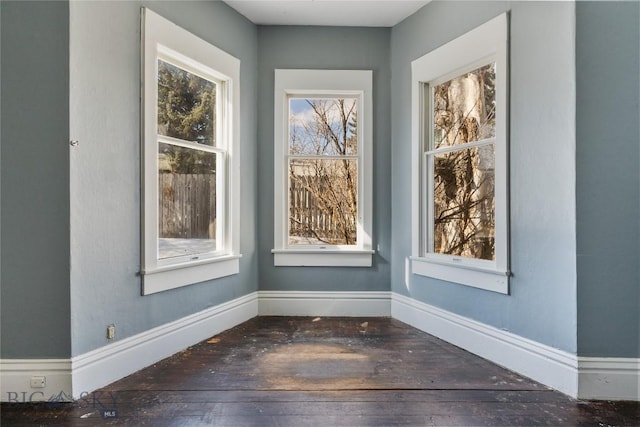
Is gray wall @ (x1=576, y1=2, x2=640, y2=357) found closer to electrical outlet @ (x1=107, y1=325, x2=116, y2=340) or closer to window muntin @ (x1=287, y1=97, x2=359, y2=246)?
window muntin @ (x1=287, y1=97, x2=359, y2=246)

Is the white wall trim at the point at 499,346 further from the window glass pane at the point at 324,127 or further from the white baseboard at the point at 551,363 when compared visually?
the window glass pane at the point at 324,127

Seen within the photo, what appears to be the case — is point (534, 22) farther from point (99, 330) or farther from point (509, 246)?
point (99, 330)

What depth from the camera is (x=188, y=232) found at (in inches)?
122

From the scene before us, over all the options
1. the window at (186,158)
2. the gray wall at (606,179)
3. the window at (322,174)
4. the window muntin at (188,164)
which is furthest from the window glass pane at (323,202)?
the gray wall at (606,179)

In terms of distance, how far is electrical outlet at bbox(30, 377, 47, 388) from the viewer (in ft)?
7.00

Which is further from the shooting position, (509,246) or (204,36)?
(204,36)

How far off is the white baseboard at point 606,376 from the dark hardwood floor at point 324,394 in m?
0.08

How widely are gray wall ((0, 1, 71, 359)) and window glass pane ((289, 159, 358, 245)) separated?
2.12 metres

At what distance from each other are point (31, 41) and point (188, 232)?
5.24ft

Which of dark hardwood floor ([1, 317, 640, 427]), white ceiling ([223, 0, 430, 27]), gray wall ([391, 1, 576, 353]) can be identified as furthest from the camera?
white ceiling ([223, 0, 430, 27])

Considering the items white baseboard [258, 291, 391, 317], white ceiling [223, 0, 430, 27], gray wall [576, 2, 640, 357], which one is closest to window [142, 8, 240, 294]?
white ceiling [223, 0, 430, 27]

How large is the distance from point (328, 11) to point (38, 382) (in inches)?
141

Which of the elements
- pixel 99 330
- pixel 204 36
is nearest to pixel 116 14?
pixel 204 36

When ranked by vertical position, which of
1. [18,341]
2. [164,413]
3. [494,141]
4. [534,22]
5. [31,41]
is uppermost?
[534,22]
